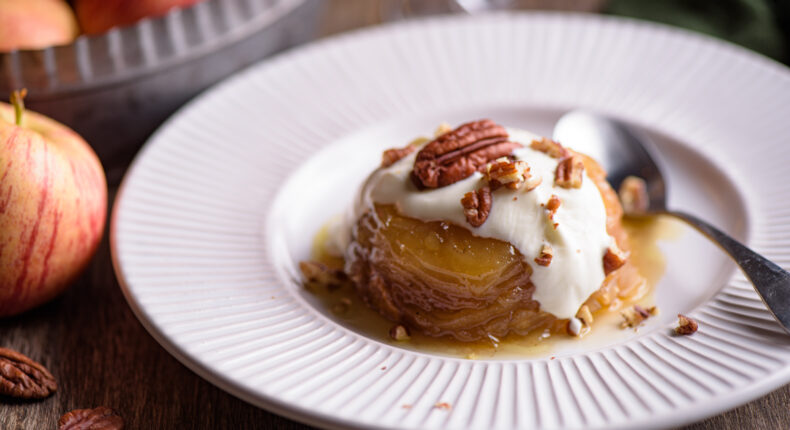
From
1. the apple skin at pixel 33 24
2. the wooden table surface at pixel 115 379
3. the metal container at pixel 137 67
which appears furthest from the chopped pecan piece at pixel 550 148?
the apple skin at pixel 33 24

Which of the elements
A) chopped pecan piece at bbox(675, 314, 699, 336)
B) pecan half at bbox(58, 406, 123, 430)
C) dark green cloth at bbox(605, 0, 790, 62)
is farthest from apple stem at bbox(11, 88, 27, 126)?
dark green cloth at bbox(605, 0, 790, 62)

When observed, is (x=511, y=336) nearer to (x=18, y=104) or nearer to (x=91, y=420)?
(x=91, y=420)

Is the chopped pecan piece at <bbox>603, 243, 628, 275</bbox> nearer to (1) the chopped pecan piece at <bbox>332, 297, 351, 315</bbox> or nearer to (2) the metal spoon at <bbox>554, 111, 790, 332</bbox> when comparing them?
(2) the metal spoon at <bbox>554, 111, 790, 332</bbox>

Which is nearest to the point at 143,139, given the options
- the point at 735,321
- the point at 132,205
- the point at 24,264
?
the point at 132,205

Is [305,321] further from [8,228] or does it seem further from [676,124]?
[676,124]

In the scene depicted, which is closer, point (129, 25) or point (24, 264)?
point (24, 264)
